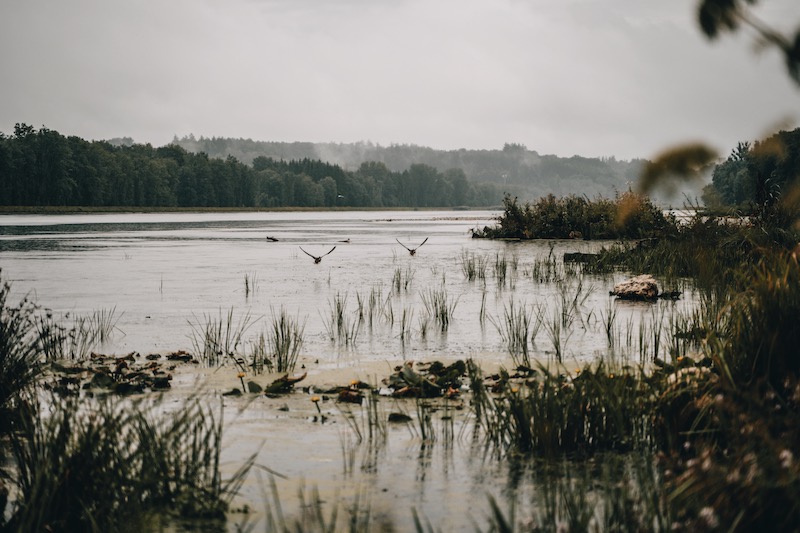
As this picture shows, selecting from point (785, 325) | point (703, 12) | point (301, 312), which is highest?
point (703, 12)

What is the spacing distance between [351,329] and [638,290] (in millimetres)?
6622

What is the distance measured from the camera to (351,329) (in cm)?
1367

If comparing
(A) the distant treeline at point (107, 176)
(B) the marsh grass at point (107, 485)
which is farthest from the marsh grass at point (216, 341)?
(A) the distant treeline at point (107, 176)

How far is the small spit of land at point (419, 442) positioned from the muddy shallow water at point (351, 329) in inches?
1.5

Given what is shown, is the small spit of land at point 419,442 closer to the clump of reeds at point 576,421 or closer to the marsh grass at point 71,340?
the clump of reeds at point 576,421

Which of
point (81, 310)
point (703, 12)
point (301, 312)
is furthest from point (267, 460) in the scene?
point (81, 310)

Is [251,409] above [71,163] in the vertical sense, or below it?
below

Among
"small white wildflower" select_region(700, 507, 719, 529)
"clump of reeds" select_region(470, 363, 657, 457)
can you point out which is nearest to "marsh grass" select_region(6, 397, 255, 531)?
"clump of reeds" select_region(470, 363, 657, 457)

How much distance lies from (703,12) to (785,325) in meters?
4.79


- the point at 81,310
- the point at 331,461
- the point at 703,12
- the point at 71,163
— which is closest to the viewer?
the point at 703,12

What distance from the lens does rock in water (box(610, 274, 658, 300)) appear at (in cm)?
1692

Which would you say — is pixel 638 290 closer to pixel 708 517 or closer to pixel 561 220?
pixel 708 517

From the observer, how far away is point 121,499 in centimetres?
457

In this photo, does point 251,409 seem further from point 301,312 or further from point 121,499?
point 301,312
